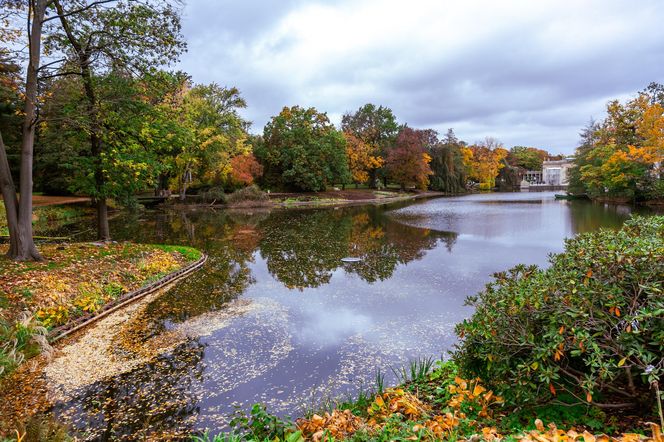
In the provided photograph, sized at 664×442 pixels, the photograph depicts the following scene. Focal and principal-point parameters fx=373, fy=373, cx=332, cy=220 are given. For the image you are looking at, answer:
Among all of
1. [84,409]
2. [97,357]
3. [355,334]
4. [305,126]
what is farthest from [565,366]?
[305,126]

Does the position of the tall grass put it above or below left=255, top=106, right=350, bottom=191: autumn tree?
below

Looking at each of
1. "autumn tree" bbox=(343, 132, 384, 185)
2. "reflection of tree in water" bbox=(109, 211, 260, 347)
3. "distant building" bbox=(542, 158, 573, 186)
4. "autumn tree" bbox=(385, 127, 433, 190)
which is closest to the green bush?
"reflection of tree in water" bbox=(109, 211, 260, 347)

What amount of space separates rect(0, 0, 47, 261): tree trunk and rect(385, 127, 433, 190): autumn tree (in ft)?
135

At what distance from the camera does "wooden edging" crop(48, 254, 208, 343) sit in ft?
20.0

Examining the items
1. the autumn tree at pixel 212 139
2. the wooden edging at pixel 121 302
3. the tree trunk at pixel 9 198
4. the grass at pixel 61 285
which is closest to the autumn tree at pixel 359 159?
the autumn tree at pixel 212 139

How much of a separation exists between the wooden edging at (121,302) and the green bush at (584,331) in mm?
6236

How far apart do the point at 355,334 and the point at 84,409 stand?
3.71m

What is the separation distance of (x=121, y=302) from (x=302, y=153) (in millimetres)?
31575

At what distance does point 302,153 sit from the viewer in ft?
125

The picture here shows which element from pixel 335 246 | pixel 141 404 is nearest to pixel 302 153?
pixel 335 246

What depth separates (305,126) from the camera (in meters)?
40.6

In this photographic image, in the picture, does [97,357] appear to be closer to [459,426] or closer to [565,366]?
[459,426]

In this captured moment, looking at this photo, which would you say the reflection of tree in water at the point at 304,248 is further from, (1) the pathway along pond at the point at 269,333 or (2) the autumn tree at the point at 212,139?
(2) the autumn tree at the point at 212,139

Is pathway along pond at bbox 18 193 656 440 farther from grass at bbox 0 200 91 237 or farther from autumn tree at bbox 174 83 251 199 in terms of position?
autumn tree at bbox 174 83 251 199
